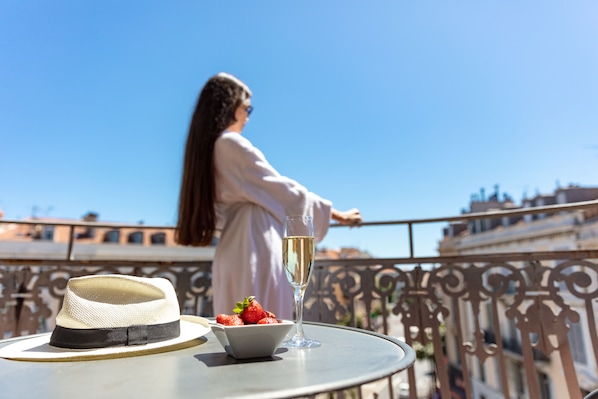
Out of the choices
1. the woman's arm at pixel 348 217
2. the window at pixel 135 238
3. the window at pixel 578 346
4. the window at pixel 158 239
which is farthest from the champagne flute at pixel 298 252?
the window at pixel 135 238

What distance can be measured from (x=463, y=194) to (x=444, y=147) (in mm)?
4538

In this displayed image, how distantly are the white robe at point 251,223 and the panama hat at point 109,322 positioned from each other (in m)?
0.82

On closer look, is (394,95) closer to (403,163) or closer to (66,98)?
(403,163)

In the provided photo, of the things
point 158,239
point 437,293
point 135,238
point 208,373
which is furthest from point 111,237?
point 208,373

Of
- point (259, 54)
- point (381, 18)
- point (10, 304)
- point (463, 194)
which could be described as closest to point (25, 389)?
point (10, 304)

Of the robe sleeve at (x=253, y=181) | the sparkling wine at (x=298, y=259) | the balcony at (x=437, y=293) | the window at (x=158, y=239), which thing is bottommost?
the balcony at (x=437, y=293)

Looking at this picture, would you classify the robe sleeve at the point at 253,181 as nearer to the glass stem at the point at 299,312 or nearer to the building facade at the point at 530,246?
the glass stem at the point at 299,312

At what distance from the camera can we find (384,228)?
207cm

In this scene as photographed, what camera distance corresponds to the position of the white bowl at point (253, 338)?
0.53 metres

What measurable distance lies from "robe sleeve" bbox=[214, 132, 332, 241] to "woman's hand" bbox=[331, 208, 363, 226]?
0.25 meters

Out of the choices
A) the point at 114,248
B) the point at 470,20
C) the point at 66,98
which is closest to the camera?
the point at 470,20

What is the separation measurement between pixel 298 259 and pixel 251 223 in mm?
781

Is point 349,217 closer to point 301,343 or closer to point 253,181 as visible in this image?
point 253,181

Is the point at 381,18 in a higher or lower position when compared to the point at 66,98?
lower
